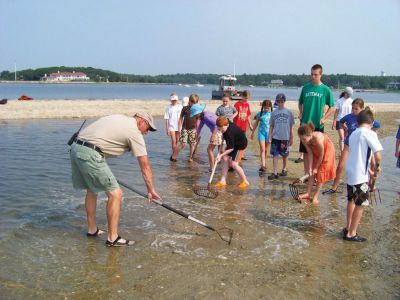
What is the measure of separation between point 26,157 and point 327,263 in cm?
821

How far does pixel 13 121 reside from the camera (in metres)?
18.6

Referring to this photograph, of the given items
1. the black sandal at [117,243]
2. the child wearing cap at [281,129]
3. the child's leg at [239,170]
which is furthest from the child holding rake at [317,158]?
the black sandal at [117,243]

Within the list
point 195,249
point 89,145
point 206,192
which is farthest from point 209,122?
point 89,145

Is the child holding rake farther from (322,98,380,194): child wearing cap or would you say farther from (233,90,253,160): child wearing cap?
(233,90,253,160): child wearing cap

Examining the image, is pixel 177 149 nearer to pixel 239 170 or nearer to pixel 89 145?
pixel 239 170

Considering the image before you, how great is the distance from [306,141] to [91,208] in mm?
3639

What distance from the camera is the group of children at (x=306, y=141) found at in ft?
17.8

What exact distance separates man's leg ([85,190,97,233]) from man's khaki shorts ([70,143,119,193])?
0.24 meters

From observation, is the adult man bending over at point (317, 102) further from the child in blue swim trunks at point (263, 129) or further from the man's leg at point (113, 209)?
the man's leg at point (113, 209)

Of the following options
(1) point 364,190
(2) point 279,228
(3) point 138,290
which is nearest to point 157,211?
(2) point 279,228

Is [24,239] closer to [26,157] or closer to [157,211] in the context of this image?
[157,211]

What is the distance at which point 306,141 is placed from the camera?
7.07 meters

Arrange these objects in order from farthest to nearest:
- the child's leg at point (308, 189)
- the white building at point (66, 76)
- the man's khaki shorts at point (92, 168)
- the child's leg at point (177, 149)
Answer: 1. the white building at point (66, 76)
2. the child's leg at point (177, 149)
3. the child's leg at point (308, 189)
4. the man's khaki shorts at point (92, 168)

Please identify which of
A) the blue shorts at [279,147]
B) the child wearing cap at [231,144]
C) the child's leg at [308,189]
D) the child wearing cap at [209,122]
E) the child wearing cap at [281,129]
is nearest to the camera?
the child's leg at [308,189]
